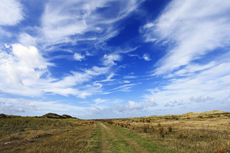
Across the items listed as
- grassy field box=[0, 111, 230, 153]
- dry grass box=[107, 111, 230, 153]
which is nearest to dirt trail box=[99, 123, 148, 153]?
grassy field box=[0, 111, 230, 153]

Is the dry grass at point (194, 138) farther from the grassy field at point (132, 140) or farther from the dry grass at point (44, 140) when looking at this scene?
the dry grass at point (44, 140)

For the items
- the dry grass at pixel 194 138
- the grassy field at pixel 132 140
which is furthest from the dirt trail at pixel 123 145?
the dry grass at pixel 194 138

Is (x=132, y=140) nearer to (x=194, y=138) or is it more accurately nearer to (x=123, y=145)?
(x=123, y=145)

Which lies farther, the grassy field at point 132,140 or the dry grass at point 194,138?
the grassy field at point 132,140

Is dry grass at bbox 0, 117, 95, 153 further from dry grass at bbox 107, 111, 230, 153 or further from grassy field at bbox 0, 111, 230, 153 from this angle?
Result: dry grass at bbox 107, 111, 230, 153

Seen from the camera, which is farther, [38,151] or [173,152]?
[38,151]

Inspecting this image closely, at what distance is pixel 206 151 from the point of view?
10195mm

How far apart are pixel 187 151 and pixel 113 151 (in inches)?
262

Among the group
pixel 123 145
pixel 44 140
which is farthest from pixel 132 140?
pixel 44 140

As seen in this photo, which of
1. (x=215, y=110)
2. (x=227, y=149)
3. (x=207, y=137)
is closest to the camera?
(x=227, y=149)

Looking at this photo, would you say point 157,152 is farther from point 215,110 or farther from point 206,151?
point 215,110

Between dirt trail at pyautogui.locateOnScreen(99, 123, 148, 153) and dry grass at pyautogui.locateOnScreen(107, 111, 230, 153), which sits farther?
dirt trail at pyautogui.locateOnScreen(99, 123, 148, 153)

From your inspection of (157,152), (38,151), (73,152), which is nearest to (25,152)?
(38,151)

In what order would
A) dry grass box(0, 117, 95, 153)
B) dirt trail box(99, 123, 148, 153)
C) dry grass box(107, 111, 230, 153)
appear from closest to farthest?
1. dry grass box(107, 111, 230, 153)
2. dirt trail box(99, 123, 148, 153)
3. dry grass box(0, 117, 95, 153)
